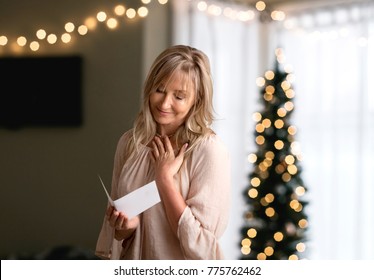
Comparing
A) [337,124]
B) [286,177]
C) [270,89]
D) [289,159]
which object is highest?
[270,89]

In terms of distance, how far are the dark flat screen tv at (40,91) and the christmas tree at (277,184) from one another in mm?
1183

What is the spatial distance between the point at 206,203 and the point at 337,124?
2374mm

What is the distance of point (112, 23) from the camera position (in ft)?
9.53

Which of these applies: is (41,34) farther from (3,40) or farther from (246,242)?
(246,242)

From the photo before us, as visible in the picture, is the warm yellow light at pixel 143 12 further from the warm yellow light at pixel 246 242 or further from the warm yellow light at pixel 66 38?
the warm yellow light at pixel 246 242

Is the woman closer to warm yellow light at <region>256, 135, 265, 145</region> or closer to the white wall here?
the white wall

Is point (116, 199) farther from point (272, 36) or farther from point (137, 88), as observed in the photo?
point (272, 36)

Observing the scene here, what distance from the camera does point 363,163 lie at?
367 cm

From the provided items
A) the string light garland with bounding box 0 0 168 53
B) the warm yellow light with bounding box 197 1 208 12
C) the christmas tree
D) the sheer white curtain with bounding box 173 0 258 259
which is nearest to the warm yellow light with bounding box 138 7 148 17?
the string light garland with bounding box 0 0 168 53

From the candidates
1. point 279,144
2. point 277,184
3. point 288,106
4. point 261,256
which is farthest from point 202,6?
point 261,256

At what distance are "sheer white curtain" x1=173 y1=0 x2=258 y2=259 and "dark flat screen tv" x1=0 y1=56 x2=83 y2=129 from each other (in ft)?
3.52

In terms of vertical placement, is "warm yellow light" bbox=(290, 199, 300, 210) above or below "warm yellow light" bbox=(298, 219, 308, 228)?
above

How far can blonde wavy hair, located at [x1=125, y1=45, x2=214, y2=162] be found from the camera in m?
1.65

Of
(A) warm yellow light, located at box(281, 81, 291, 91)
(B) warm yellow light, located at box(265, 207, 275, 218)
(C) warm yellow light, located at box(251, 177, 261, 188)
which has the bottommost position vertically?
(B) warm yellow light, located at box(265, 207, 275, 218)
